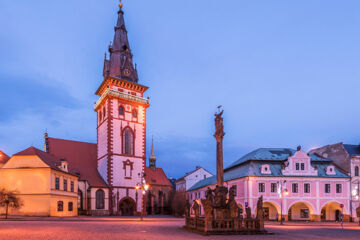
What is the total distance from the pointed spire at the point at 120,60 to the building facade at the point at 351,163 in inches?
1281

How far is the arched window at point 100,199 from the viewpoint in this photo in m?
46.6

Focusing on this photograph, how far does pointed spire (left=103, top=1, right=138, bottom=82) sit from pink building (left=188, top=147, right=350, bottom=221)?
23.0 meters

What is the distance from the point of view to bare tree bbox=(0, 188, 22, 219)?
1385 inches

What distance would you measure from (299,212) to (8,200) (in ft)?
117

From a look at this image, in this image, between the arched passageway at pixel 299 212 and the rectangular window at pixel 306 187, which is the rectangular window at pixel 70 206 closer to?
the arched passageway at pixel 299 212

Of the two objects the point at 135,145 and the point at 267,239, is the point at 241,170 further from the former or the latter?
the point at 267,239

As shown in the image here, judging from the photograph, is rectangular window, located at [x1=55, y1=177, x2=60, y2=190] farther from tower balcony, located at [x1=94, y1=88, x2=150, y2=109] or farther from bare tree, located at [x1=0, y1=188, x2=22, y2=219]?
tower balcony, located at [x1=94, y1=88, x2=150, y2=109]

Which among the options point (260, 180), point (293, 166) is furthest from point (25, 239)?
point (293, 166)

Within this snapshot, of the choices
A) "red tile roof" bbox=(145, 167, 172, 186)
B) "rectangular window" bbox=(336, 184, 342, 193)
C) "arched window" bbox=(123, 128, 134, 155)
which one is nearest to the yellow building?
"arched window" bbox=(123, 128, 134, 155)

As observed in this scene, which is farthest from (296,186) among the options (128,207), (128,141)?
(128,141)

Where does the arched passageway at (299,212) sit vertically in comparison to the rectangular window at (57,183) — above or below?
below

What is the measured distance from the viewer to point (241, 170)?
148ft

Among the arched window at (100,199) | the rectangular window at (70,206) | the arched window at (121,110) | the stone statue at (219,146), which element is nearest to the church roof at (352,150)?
the stone statue at (219,146)

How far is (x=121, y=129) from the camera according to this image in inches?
1943
